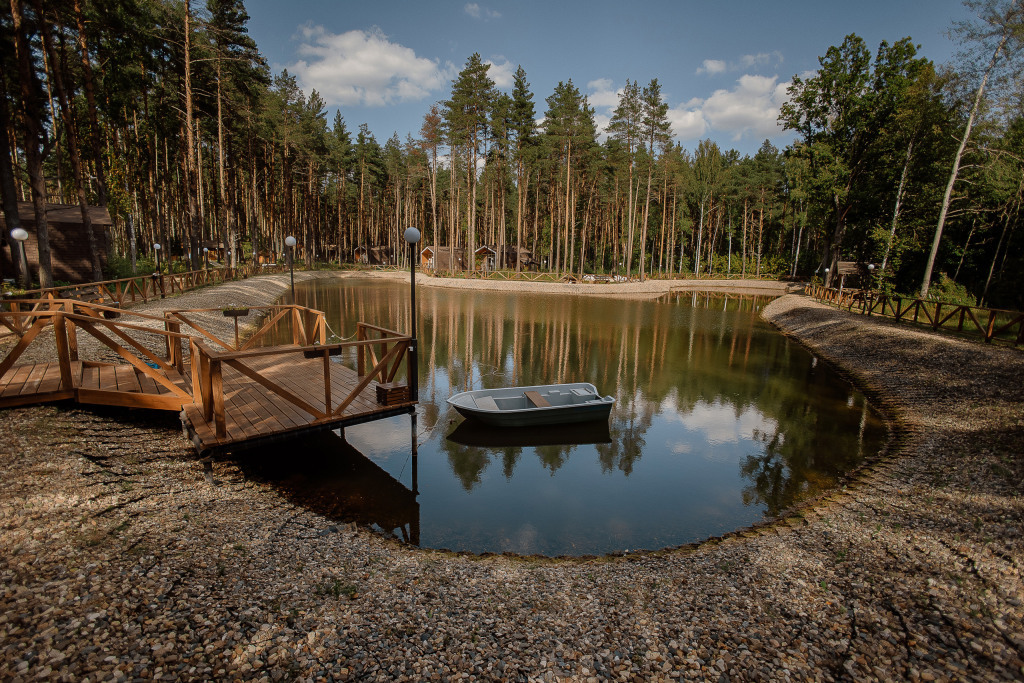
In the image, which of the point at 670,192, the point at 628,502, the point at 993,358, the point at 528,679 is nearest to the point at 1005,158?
the point at 993,358

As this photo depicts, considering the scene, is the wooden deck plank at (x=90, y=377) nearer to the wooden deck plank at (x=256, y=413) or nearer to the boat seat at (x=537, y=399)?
the wooden deck plank at (x=256, y=413)

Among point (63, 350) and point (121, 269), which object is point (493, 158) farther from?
point (63, 350)

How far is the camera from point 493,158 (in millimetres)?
48750

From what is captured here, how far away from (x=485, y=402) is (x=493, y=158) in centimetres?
4305

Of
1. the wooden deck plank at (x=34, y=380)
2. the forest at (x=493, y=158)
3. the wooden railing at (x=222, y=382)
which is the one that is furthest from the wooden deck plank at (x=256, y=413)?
the forest at (x=493, y=158)

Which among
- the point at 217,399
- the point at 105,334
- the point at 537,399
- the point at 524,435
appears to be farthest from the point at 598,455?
the point at 105,334

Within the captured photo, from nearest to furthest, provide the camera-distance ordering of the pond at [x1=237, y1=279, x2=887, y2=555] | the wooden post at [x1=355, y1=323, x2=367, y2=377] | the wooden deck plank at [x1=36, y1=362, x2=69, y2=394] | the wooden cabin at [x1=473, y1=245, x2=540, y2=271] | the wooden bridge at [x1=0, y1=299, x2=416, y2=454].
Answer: the wooden bridge at [x1=0, y1=299, x2=416, y2=454] → the pond at [x1=237, y1=279, x2=887, y2=555] → the wooden deck plank at [x1=36, y1=362, x2=69, y2=394] → the wooden post at [x1=355, y1=323, x2=367, y2=377] → the wooden cabin at [x1=473, y1=245, x2=540, y2=271]

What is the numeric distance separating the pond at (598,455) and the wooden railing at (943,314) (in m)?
5.53

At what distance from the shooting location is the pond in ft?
23.3

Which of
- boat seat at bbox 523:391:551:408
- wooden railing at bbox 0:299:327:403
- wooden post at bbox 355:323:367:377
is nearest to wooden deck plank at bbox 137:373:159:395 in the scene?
wooden railing at bbox 0:299:327:403

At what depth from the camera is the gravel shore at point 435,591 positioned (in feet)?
12.1

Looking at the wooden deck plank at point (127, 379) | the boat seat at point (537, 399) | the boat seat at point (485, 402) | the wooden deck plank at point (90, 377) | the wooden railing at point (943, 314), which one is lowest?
the boat seat at point (485, 402)

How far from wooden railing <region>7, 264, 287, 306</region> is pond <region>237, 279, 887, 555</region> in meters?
10.4

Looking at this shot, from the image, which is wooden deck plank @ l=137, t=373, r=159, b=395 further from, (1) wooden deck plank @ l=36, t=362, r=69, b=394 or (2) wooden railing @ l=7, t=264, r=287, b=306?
(2) wooden railing @ l=7, t=264, r=287, b=306
